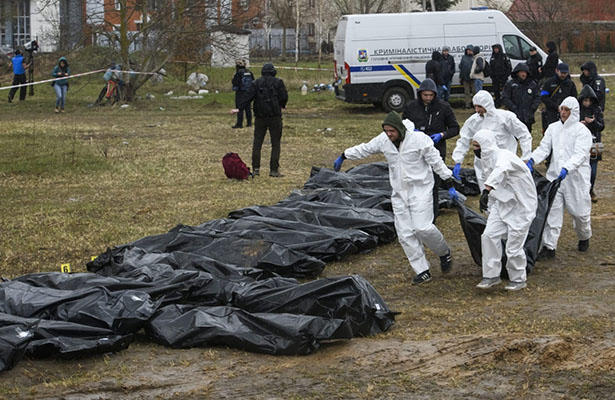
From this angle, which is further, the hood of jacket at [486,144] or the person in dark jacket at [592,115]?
the person in dark jacket at [592,115]

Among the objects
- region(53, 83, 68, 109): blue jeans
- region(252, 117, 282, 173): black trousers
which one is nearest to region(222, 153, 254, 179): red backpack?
region(252, 117, 282, 173): black trousers

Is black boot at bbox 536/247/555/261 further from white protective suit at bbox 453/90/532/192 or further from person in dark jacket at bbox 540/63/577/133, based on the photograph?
person in dark jacket at bbox 540/63/577/133

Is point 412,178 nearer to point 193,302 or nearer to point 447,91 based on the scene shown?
point 193,302

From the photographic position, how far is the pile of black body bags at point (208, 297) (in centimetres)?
562

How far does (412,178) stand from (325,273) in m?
1.35

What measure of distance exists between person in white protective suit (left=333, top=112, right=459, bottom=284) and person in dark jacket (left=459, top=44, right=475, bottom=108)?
14.5m

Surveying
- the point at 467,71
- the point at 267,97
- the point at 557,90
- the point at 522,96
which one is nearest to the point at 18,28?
the point at 467,71

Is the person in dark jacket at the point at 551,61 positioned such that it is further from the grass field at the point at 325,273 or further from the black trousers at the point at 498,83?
the grass field at the point at 325,273

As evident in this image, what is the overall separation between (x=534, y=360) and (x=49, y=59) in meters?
31.7

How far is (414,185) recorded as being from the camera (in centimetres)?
765

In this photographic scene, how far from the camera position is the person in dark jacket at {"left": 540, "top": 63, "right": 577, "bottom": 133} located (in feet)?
39.8

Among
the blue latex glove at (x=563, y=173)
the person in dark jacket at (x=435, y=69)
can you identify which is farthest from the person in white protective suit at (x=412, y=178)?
the person in dark jacket at (x=435, y=69)

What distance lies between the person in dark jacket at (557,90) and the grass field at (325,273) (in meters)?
1.47

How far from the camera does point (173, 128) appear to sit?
2077cm
